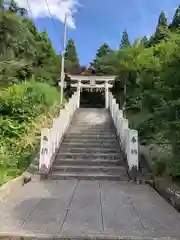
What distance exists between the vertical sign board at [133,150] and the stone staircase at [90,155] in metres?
0.35

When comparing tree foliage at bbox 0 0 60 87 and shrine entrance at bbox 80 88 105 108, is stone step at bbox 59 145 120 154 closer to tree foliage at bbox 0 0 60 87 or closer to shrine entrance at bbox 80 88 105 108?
tree foliage at bbox 0 0 60 87

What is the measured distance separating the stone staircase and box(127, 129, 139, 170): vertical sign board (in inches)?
14.0

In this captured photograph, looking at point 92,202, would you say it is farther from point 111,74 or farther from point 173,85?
point 111,74

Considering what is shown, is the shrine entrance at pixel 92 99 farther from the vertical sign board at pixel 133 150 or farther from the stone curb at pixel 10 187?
the stone curb at pixel 10 187

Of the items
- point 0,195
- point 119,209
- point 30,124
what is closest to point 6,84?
point 30,124

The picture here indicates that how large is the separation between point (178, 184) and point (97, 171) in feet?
9.28

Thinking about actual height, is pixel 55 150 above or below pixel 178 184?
above

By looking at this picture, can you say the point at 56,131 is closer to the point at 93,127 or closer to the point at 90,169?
the point at 90,169

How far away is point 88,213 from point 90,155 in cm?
502

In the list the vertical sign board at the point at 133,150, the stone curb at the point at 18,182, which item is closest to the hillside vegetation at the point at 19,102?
the stone curb at the point at 18,182

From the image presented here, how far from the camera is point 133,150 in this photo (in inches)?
Answer: 331

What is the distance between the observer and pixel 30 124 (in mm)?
11258

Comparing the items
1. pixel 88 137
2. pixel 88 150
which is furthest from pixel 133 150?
pixel 88 137

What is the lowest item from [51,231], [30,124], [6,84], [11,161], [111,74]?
[51,231]
